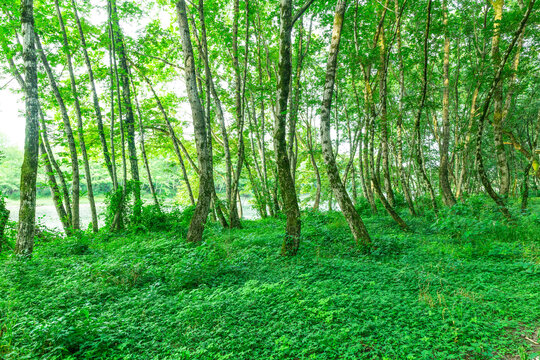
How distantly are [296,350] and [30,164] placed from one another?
678cm

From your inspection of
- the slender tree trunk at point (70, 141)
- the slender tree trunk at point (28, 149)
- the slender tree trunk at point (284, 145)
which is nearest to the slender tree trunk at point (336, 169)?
the slender tree trunk at point (284, 145)

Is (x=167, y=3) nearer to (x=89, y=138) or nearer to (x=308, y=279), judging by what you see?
(x=89, y=138)

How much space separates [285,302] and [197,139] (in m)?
5.26

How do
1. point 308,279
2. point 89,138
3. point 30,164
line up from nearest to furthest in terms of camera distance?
point 308,279, point 30,164, point 89,138

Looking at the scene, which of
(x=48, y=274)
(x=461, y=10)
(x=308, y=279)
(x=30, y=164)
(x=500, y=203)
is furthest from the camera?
(x=461, y=10)

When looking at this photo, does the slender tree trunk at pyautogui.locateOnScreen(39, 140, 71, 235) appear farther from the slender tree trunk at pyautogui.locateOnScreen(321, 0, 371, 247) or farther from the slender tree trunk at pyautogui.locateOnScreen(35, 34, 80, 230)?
the slender tree trunk at pyautogui.locateOnScreen(321, 0, 371, 247)

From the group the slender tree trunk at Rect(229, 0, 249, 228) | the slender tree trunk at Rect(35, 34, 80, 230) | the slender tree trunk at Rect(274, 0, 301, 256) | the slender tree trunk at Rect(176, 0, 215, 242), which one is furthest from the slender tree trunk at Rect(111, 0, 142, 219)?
the slender tree trunk at Rect(274, 0, 301, 256)

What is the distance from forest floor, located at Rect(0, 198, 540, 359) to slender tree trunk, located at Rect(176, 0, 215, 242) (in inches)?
33.7

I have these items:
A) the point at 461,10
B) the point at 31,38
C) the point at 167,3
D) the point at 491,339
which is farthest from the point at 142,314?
the point at 461,10

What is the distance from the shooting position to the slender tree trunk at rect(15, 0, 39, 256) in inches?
229

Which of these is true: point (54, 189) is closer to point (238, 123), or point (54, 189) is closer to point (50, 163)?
point (50, 163)

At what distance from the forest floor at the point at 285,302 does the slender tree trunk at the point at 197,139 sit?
86 centimetres

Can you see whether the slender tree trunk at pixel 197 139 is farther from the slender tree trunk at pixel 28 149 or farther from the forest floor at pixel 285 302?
the slender tree trunk at pixel 28 149

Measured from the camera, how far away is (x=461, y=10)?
1137 cm
